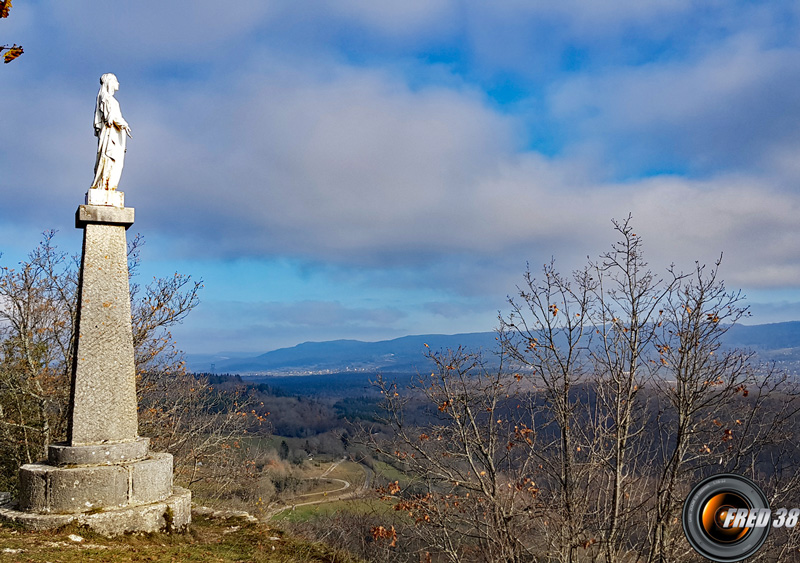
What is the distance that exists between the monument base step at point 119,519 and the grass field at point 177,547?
0.10 meters

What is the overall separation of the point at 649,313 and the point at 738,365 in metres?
1.22

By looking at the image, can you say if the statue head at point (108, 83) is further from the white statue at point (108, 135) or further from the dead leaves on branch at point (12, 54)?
the dead leaves on branch at point (12, 54)

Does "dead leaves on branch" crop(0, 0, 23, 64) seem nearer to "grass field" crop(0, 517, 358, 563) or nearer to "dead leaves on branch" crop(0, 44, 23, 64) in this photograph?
"dead leaves on branch" crop(0, 44, 23, 64)

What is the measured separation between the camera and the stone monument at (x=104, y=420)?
6086 mm

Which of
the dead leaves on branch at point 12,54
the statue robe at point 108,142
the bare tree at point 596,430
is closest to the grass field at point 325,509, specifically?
the bare tree at point 596,430

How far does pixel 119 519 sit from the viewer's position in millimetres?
6047

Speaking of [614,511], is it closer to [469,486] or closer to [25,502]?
[469,486]

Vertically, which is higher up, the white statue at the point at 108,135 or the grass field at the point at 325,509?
the white statue at the point at 108,135

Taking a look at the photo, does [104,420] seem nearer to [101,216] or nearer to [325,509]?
[101,216]

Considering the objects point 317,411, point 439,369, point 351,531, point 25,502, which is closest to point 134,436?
point 25,502

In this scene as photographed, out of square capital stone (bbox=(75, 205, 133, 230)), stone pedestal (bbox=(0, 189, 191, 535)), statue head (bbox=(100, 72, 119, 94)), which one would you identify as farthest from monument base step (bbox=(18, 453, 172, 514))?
statue head (bbox=(100, 72, 119, 94))

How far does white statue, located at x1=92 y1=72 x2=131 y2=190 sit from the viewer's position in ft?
23.9

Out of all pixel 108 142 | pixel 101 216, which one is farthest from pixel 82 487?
pixel 108 142

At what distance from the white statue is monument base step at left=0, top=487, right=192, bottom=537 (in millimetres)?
3966
